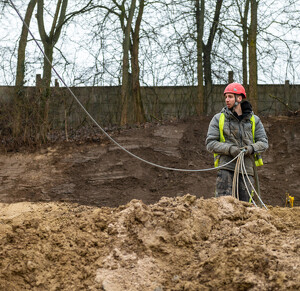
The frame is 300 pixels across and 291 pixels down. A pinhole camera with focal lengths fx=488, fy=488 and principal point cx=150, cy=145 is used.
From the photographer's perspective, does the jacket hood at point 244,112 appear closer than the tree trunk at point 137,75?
Yes

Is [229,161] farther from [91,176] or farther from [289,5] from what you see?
[289,5]

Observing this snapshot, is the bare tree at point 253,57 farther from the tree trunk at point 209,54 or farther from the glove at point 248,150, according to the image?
the glove at point 248,150

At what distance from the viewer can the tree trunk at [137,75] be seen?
15.0 m

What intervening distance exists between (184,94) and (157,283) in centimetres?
1220

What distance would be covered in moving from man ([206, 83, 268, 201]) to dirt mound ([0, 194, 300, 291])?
1233 millimetres

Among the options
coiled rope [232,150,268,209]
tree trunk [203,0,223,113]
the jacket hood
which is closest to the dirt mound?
coiled rope [232,150,268,209]

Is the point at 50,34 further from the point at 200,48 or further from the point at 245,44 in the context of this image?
the point at 245,44

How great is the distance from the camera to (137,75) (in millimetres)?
15016

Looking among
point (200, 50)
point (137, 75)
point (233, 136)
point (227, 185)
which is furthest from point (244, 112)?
point (200, 50)

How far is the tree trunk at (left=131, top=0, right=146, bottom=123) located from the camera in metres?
15.0

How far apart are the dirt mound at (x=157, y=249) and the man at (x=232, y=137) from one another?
123 cm

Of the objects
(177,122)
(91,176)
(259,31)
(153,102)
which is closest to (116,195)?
(91,176)

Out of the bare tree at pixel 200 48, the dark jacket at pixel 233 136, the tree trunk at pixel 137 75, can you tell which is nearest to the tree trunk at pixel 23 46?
the tree trunk at pixel 137 75

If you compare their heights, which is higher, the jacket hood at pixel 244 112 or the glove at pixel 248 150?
the jacket hood at pixel 244 112
